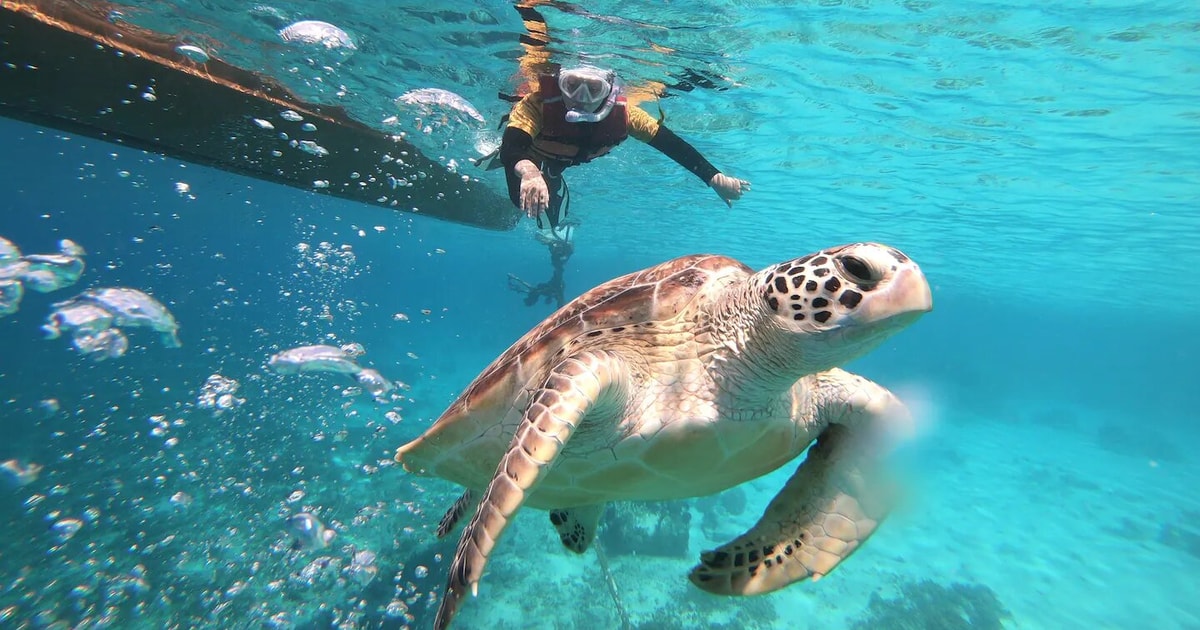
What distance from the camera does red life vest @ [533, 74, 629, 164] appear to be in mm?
5301

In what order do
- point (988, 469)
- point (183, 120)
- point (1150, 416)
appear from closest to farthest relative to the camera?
point (183, 120) < point (988, 469) < point (1150, 416)

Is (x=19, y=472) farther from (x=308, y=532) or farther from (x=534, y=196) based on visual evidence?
(x=534, y=196)

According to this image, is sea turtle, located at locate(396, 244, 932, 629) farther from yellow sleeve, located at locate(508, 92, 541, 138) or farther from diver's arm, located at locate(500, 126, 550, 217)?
yellow sleeve, located at locate(508, 92, 541, 138)

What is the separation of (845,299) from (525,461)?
128 cm

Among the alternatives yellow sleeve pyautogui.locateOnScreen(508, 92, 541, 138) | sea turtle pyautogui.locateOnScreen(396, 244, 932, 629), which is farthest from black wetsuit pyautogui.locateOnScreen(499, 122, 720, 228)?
sea turtle pyautogui.locateOnScreen(396, 244, 932, 629)

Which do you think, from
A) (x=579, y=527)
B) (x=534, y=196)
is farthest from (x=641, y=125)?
(x=579, y=527)

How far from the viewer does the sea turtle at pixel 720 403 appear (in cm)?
186

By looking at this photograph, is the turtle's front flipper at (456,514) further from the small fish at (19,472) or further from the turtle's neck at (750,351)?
the small fish at (19,472)

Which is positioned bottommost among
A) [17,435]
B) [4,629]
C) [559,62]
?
[17,435]

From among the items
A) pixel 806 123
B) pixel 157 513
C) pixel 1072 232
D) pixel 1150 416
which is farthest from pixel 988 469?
pixel 1150 416

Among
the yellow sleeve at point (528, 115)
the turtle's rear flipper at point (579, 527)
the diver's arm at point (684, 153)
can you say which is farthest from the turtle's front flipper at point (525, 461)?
the yellow sleeve at point (528, 115)

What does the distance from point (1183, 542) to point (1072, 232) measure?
8.50 meters

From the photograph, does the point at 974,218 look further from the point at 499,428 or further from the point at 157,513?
the point at 157,513

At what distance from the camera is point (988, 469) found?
1722 cm
